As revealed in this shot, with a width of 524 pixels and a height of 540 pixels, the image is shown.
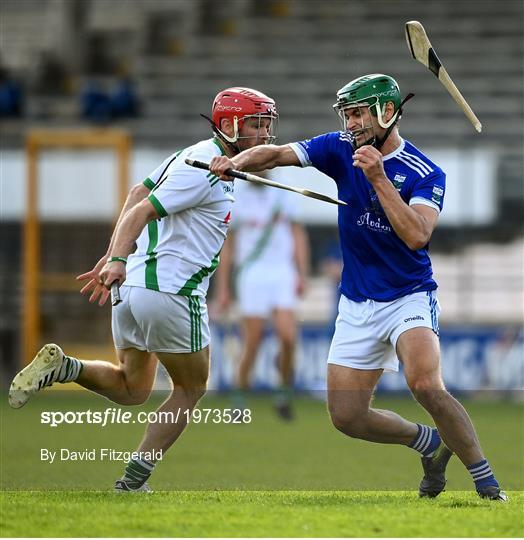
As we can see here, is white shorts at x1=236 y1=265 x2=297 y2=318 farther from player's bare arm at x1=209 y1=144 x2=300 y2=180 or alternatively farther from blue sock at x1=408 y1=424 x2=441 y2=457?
player's bare arm at x1=209 y1=144 x2=300 y2=180

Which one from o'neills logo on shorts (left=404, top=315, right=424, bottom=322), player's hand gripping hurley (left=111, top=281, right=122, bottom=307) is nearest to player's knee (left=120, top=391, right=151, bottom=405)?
player's hand gripping hurley (left=111, top=281, right=122, bottom=307)

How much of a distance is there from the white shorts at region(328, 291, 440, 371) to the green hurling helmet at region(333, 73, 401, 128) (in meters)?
0.83

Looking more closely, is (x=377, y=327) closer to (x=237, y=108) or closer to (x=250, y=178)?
(x=250, y=178)

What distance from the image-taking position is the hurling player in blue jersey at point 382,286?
620 centimetres

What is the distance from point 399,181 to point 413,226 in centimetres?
37

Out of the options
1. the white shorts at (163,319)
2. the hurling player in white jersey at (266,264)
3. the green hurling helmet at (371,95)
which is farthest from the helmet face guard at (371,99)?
the hurling player in white jersey at (266,264)

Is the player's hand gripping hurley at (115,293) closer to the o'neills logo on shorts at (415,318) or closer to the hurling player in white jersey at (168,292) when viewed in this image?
the hurling player in white jersey at (168,292)

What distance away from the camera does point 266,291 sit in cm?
1230

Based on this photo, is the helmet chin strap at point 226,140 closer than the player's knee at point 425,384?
No

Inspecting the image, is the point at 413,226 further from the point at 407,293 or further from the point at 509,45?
the point at 509,45

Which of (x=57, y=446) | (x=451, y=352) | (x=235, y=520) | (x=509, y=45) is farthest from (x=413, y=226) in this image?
(x=509, y=45)

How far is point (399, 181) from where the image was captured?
638 cm

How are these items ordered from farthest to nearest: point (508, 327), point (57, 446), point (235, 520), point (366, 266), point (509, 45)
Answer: point (509, 45)
point (508, 327)
point (57, 446)
point (366, 266)
point (235, 520)

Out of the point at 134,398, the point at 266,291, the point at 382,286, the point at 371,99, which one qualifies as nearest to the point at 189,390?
the point at 134,398
